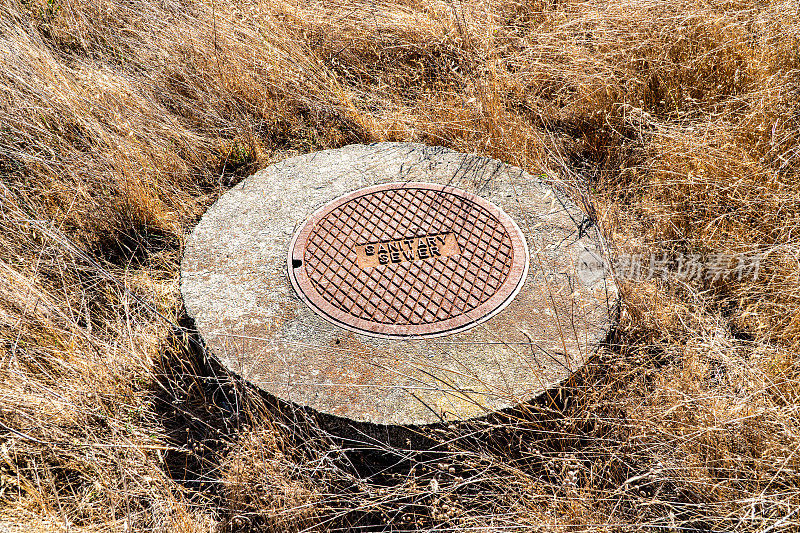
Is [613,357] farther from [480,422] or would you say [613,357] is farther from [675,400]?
[480,422]

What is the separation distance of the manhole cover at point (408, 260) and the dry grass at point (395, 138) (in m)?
0.42

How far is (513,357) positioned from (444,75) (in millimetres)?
2381

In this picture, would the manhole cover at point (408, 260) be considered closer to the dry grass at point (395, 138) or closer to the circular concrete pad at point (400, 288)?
the circular concrete pad at point (400, 288)

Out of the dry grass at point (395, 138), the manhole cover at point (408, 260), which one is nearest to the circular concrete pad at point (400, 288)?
the manhole cover at point (408, 260)

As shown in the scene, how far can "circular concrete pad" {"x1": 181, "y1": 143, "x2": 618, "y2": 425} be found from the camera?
2166 millimetres

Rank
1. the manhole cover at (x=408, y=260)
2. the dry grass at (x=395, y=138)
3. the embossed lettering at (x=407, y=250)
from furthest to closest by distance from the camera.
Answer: the embossed lettering at (x=407, y=250), the manhole cover at (x=408, y=260), the dry grass at (x=395, y=138)

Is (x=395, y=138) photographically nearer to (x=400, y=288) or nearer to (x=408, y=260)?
(x=408, y=260)

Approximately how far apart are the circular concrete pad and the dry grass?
0.49ft

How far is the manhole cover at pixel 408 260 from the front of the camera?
2.35 m

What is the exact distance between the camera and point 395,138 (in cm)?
367

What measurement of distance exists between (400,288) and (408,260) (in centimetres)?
16

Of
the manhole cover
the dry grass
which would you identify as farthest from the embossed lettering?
the dry grass

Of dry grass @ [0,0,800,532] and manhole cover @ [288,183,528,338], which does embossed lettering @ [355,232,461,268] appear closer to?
manhole cover @ [288,183,528,338]

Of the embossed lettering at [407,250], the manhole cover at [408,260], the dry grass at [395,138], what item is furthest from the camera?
the embossed lettering at [407,250]
